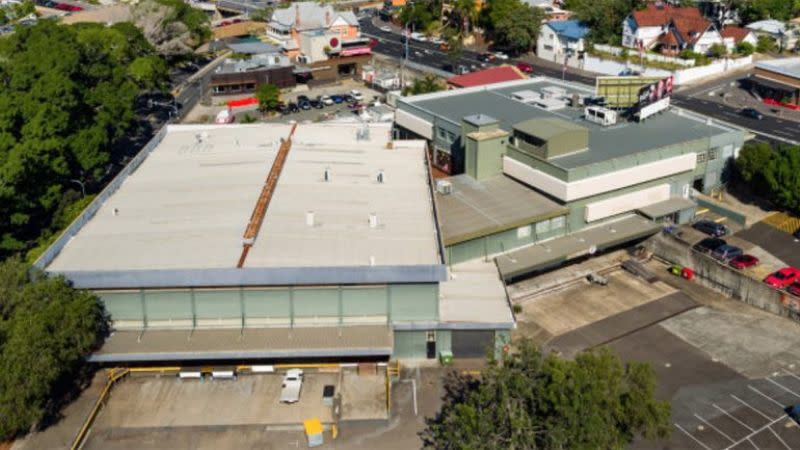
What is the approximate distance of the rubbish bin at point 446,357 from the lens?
1752 inches

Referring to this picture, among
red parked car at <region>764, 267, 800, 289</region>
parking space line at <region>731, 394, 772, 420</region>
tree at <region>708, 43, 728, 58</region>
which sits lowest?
parking space line at <region>731, 394, 772, 420</region>

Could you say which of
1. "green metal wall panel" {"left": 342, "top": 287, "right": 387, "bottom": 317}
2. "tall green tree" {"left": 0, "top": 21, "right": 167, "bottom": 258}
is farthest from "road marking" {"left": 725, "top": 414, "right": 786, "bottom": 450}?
"tall green tree" {"left": 0, "top": 21, "right": 167, "bottom": 258}

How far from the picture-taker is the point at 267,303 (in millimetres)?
42344

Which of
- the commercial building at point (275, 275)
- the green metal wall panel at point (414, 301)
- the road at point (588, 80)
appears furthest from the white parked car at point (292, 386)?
Result: the road at point (588, 80)

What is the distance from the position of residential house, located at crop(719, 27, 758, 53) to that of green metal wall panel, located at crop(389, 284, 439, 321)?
9566 centimetres

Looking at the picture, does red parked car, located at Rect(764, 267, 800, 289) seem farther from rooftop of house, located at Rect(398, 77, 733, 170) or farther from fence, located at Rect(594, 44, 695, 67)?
fence, located at Rect(594, 44, 695, 67)

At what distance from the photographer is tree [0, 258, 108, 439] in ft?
116

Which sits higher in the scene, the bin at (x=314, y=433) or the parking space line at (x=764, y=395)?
the parking space line at (x=764, y=395)

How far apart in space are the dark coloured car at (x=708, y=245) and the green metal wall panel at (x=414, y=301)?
24.8 meters

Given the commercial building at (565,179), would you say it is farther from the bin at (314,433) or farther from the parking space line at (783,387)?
the bin at (314,433)

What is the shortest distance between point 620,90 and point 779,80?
42.4m

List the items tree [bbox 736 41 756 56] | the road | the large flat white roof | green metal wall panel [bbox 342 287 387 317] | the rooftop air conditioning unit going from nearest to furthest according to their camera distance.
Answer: green metal wall panel [bbox 342 287 387 317], the large flat white roof, the rooftop air conditioning unit, the road, tree [bbox 736 41 756 56]

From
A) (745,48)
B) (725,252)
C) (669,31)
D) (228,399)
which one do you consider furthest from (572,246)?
(745,48)

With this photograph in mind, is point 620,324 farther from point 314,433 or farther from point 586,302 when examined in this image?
point 314,433
